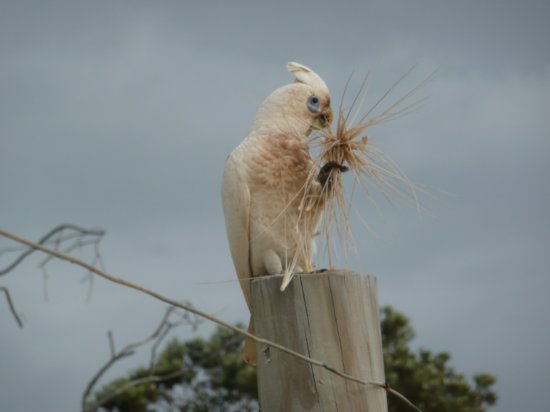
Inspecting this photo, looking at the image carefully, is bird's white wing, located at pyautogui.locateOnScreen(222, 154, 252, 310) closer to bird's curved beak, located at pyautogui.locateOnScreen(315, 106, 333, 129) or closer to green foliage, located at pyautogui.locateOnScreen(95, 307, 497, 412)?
bird's curved beak, located at pyautogui.locateOnScreen(315, 106, 333, 129)

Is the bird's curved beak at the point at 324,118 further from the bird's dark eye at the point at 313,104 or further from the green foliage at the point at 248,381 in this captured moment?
the green foliage at the point at 248,381

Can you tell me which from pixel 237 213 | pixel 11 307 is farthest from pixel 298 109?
pixel 11 307

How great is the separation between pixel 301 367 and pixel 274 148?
100 cm

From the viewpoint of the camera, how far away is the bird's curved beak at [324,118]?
3.29m

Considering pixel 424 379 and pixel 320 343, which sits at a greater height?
pixel 424 379

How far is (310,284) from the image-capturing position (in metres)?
2.58

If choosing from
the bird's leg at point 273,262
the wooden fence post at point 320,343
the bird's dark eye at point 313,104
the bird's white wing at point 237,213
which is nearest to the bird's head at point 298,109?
the bird's dark eye at point 313,104

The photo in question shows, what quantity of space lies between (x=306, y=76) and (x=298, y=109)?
0.64 ft

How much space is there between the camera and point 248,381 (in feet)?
24.2

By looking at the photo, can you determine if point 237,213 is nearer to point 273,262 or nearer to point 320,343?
point 273,262

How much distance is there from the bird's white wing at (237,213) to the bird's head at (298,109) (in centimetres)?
26

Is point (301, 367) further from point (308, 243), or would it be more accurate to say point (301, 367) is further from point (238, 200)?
point (238, 200)

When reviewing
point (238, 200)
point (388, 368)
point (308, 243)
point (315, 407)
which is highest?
point (388, 368)

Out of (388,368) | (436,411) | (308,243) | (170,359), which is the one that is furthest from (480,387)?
(308,243)
